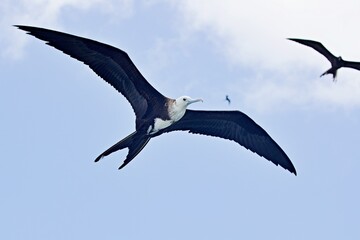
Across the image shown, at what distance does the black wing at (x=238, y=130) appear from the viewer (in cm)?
1449

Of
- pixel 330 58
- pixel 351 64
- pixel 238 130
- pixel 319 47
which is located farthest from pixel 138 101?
pixel 351 64

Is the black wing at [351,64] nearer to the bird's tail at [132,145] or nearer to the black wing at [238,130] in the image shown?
the black wing at [238,130]

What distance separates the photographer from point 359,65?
13719 mm

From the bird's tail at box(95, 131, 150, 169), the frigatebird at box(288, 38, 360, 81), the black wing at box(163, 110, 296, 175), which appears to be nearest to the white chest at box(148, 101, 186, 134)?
the bird's tail at box(95, 131, 150, 169)

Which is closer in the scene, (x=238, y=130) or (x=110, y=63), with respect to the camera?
(x=110, y=63)

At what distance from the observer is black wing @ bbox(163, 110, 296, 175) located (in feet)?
47.5

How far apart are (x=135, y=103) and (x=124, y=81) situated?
1.18ft

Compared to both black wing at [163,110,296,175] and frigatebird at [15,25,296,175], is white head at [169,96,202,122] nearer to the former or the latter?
frigatebird at [15,25,296,175]

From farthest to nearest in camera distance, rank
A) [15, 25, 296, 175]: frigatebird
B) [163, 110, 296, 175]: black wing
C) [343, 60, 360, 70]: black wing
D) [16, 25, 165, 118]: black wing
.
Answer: [163, 110, 296, 175]: black wing
[343, 60, 360, 70]: black wing
[15, 25, 296, 175]: frigatebird
[16, 25, 165, 118]: black wing

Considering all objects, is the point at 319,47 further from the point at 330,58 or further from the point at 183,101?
the point at 183,101

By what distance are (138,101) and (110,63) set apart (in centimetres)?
74

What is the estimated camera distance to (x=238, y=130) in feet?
48.5

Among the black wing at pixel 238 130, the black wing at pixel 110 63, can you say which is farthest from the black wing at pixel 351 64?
the black wing at pixel 110 63

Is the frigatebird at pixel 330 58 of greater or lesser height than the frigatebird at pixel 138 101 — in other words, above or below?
above
